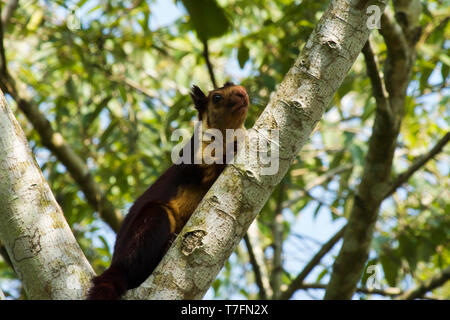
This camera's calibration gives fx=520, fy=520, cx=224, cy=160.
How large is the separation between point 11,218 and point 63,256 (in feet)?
1.10

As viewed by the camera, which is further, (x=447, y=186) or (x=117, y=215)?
(x=447, y=186)

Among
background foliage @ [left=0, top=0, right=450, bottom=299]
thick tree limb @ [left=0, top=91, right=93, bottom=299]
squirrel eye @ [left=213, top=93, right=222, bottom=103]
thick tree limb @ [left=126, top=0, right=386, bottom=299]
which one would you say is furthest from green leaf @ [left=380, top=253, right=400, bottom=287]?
thick tree limb @ [left=0, top=91, right=93, bottom=299]

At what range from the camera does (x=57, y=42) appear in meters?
6.69

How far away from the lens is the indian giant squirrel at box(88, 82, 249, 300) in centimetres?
405

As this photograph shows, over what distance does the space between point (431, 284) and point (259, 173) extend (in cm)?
262

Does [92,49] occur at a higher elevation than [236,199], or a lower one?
lower

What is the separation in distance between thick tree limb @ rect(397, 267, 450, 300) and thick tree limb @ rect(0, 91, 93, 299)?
3.02 m

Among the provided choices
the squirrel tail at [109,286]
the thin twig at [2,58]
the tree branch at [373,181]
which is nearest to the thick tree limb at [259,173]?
the squirrel tail at [109,286]

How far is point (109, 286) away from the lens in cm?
317

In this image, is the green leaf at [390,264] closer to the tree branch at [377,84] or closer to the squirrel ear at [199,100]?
the tree branch at [377,84]

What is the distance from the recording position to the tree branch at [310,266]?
5.16m

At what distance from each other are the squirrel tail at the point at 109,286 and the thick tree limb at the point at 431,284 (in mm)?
2479
